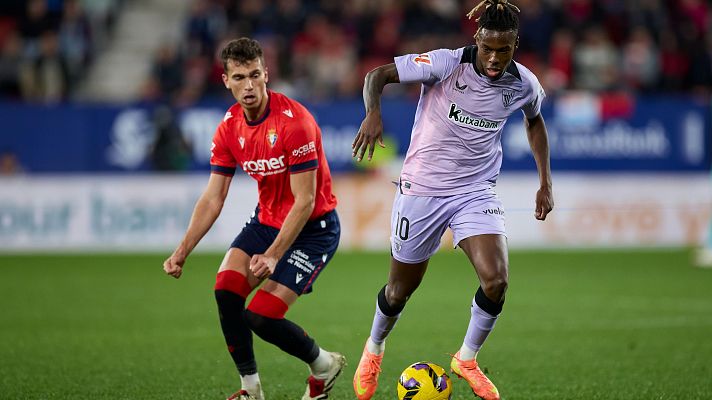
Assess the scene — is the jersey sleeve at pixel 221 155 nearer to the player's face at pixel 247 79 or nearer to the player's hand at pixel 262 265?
the player's face at pixel 247 79

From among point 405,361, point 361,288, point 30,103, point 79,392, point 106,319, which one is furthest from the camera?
point 30,103

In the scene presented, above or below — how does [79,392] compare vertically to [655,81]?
above

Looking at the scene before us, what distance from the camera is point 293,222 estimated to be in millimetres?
6504

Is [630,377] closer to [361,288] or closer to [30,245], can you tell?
[361,288]

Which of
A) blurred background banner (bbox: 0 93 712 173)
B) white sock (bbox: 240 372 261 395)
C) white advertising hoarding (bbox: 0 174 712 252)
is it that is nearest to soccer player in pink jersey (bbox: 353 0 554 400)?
white sock (bbox: 240 372 261 395)

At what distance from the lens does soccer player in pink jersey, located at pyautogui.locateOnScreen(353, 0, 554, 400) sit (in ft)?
21.9

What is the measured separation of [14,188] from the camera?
17.5 metres

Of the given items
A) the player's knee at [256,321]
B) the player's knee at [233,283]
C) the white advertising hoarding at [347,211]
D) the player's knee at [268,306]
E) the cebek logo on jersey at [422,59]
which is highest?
the cebek logo on jersey at [422,59]

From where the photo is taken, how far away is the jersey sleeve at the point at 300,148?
21.9 ft

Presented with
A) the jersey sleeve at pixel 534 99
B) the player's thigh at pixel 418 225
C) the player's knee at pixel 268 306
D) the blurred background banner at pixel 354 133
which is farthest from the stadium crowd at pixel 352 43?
the player's knee at pixel 268 306

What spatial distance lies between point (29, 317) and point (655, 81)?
14388mm

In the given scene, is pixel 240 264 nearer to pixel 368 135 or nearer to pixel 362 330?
pixel 368 135

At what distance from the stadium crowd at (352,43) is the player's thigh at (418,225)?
531 inches

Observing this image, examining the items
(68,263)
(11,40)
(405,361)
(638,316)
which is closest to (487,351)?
(405,361)
